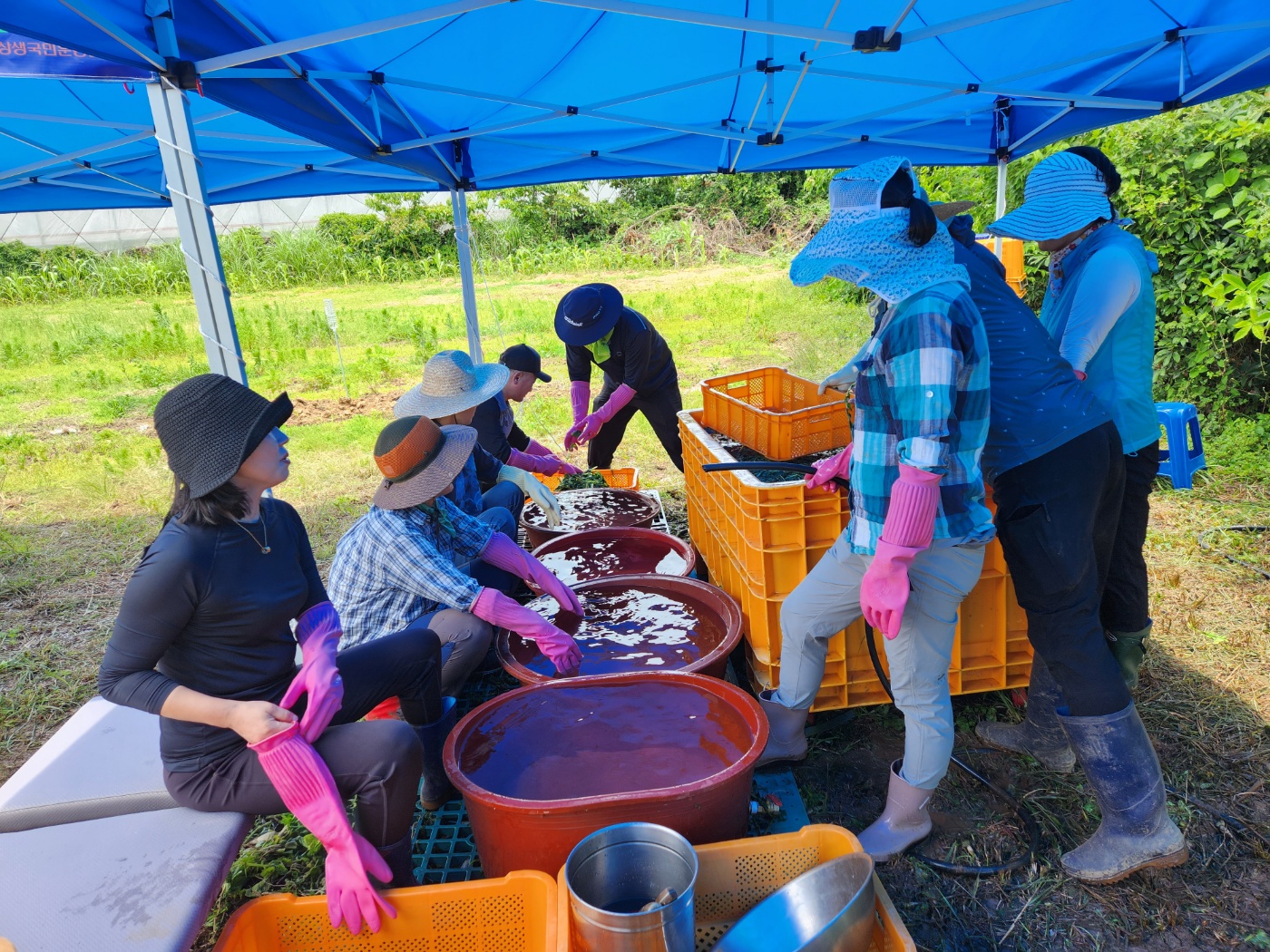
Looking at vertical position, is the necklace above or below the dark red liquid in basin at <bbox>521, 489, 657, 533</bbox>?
above

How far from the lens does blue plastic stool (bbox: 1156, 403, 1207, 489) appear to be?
152 inches

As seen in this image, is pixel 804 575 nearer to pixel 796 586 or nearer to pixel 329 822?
pixel 796 586

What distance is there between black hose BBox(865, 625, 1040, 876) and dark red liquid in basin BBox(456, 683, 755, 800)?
508mm

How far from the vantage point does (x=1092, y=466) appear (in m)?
1.90

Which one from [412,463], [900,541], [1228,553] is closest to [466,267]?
[412,463]

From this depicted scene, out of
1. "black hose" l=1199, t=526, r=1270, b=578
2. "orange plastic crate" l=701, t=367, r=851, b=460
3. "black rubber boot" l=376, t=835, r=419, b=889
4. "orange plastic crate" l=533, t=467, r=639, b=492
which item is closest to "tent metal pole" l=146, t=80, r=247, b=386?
"black rubber boot" l=376, t=835, r=419, b=889

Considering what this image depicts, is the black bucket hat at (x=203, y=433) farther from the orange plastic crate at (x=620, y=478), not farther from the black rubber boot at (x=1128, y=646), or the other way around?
the orange plastic crate at (x=620, y=478)

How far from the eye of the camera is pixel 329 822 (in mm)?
1651

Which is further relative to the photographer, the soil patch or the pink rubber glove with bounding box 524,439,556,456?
the soil patch

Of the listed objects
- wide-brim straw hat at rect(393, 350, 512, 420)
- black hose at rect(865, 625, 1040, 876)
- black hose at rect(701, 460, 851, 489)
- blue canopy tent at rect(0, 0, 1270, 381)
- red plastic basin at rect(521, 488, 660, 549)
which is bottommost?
black hose at rect(865, 625, 1040, 876)

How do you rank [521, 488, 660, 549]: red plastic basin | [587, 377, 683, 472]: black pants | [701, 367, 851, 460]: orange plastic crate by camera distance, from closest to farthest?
1. [701, 367, 851, 460]: orange plastic crate
2. [521, 488, 660, 549]: red plastic basin
3. [587, 377, 683, 472]: black pants

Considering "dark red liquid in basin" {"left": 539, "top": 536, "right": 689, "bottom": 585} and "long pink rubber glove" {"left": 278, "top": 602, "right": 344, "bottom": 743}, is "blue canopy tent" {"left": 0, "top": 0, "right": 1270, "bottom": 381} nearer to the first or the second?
"long pink rubber glove" {"left": 278, "top": 602, "right": 344, "bottom": 743}

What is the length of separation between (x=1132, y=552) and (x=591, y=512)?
7.69ft

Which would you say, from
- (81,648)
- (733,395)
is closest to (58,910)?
(81,648)
